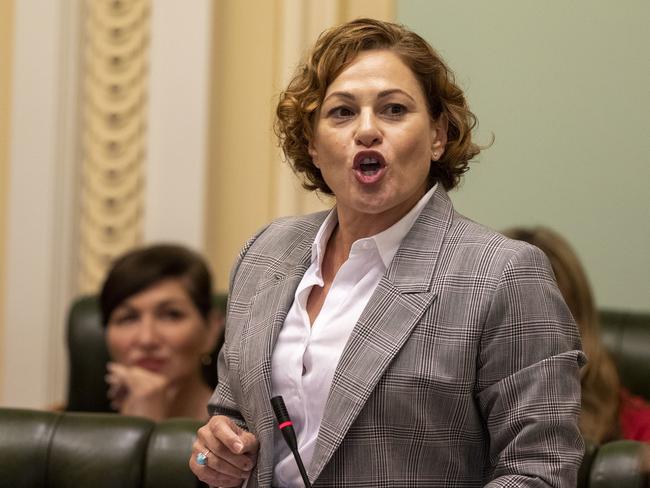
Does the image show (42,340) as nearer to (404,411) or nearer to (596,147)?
(596,147)

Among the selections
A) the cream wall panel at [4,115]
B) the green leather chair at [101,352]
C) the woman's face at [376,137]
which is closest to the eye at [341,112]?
the woman's face at [376,137]

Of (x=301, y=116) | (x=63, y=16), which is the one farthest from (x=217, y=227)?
(x=301, y=116)

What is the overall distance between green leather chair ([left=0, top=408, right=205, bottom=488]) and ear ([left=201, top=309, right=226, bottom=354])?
1.09m

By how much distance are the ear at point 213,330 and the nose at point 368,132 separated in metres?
1.52

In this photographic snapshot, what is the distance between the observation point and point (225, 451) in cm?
150

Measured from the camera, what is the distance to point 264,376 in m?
1.47

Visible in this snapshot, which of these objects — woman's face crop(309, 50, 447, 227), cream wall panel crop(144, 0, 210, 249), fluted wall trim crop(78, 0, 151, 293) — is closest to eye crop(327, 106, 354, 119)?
woman's face crop(309, 50, 447, 227)

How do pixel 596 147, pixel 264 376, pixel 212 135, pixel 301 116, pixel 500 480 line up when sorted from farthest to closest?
pixel 212 135 < pixel 596 147 < pixel 301 116 < pixel 264 376 < pixel 500 480

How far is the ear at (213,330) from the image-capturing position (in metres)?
2.94

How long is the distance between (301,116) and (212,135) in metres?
1.69

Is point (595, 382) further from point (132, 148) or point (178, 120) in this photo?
point (132, 148)

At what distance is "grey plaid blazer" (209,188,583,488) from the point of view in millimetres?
1354

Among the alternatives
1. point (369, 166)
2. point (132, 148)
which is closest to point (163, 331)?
point (132, 148)

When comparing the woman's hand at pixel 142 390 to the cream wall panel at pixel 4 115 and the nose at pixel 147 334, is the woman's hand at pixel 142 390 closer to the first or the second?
the nose at pixel 147 334
